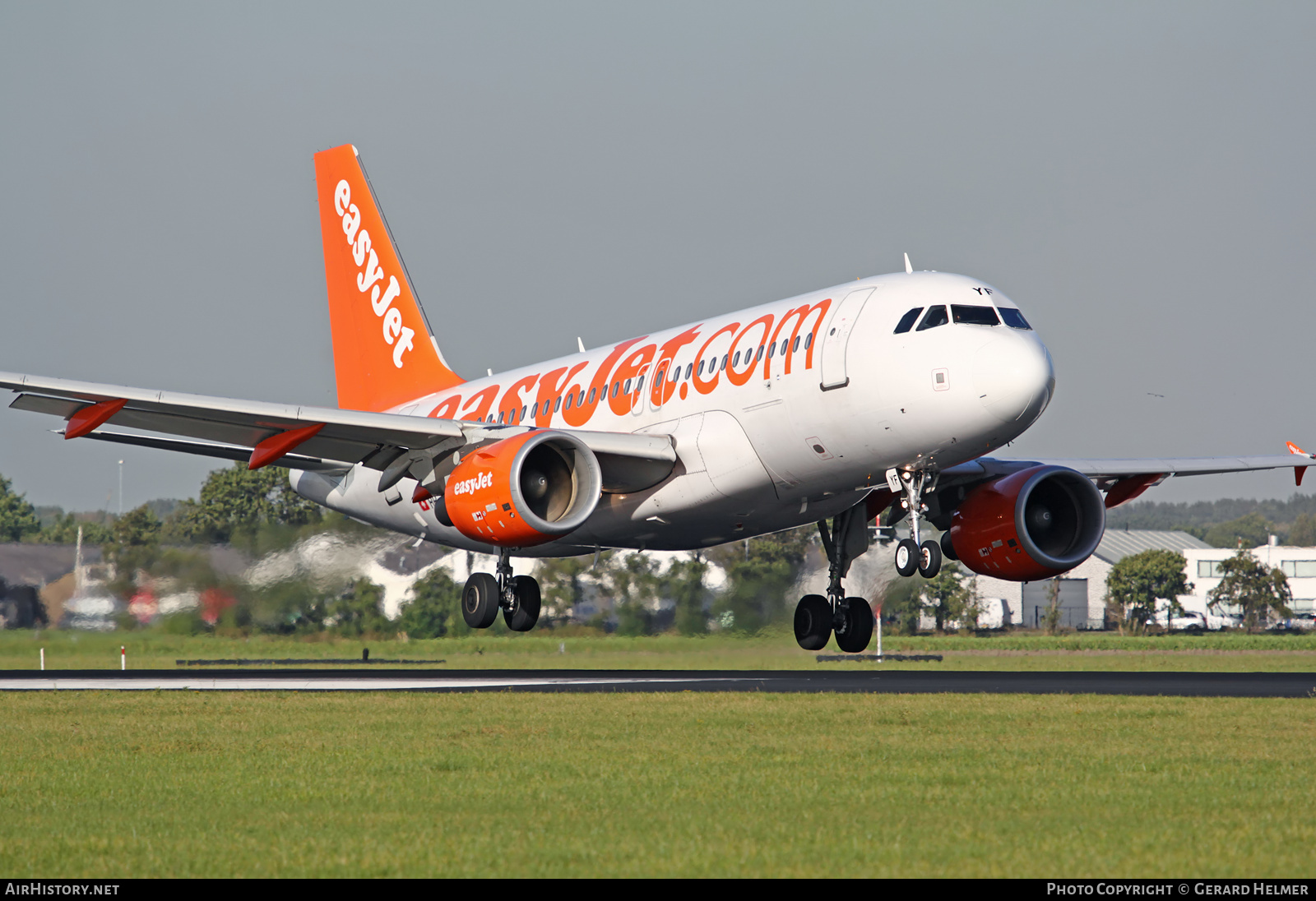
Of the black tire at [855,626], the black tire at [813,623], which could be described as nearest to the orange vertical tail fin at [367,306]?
the black tire at [813,623]

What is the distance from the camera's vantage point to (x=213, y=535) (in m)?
38.9

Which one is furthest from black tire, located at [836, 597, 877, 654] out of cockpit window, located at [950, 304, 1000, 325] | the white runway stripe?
cockpit window, located at [950, 304, 1000, 325]

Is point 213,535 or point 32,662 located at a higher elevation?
point 213,535

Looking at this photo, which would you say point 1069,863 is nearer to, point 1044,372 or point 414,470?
point 1044,372

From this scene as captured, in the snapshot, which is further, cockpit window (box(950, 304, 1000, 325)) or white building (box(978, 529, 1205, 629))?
white building (box(978, 529, 1205, 629))

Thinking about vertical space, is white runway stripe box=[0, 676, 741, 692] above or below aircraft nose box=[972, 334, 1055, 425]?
below

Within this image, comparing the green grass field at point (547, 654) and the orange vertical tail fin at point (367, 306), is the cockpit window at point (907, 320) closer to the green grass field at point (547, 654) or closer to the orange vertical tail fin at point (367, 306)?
the green grass field at point (547, 654)

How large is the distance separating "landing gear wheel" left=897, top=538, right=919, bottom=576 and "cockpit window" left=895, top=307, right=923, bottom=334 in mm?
3323

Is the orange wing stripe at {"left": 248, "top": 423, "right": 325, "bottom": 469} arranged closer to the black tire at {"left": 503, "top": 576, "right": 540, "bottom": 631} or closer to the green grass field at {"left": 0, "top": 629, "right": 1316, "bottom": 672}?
the black tire at {"left": 503, "top": 576, "right": 540, "bottom": 631}

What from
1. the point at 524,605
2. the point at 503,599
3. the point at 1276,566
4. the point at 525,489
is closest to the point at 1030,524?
the point at 524,605

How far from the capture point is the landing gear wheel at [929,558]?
23359 mm

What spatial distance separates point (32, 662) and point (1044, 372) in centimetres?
2952

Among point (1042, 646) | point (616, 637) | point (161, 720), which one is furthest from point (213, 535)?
point (1042, 646)

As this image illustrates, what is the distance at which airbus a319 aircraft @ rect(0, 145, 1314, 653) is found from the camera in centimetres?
2294
